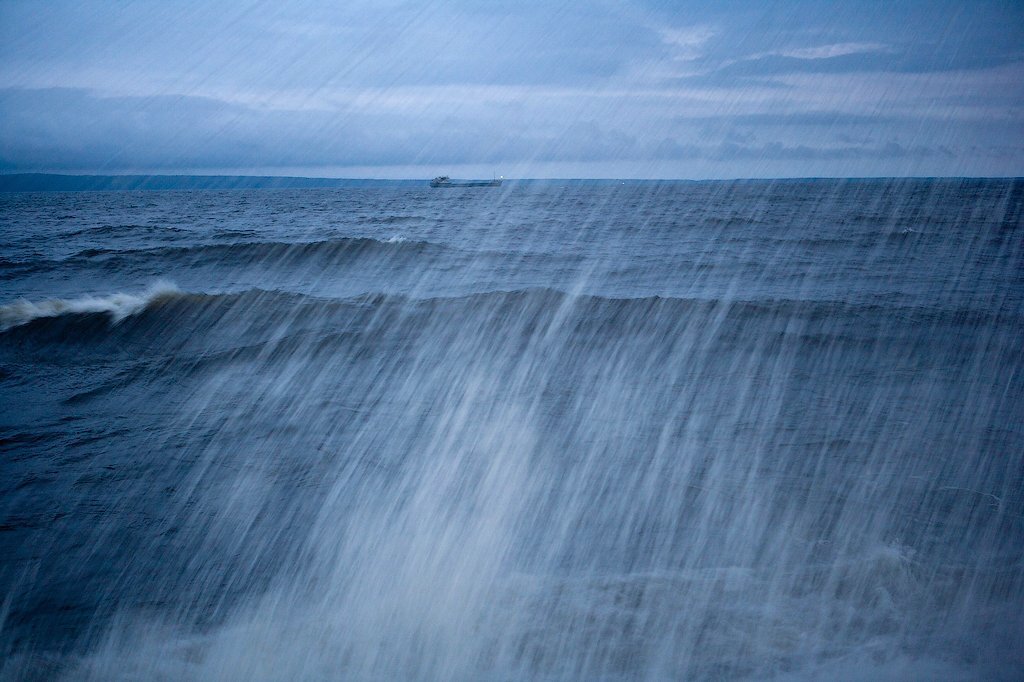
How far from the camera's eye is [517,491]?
520cm

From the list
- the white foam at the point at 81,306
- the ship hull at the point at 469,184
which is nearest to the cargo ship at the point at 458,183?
the ship hull at the point at 469,184

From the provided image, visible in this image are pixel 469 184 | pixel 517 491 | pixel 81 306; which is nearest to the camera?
pixel 517 491

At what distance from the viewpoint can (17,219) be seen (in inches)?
1604

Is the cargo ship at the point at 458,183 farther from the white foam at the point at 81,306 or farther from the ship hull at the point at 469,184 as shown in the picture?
the white foam at the point at 81,306

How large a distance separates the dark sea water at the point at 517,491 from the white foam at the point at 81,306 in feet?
0.43

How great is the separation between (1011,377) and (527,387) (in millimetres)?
6160

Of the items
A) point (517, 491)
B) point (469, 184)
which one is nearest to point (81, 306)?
point (517, 491)

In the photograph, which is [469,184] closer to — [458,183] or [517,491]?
[458,183]

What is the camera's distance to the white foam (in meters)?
12.6

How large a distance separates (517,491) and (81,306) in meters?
12.7

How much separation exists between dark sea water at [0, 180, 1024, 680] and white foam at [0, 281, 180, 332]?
131 millimetres

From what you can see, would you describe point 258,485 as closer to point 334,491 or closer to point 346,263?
point 334,491

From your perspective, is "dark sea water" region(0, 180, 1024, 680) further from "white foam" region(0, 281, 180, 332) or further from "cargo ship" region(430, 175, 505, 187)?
"cargo ship" region(430, 175, 505, 187)

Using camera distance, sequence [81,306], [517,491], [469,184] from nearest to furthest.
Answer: [517,491] → [81,306] → [469,184]
